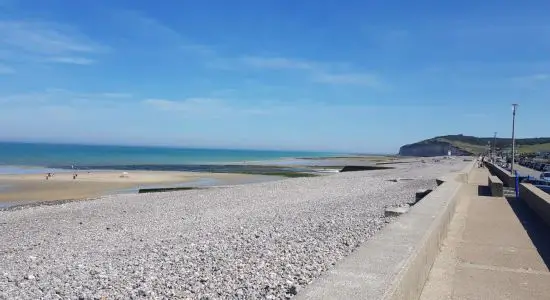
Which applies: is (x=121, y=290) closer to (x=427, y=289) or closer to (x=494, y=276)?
(x=427, y=289)

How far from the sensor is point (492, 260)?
7.10 metres

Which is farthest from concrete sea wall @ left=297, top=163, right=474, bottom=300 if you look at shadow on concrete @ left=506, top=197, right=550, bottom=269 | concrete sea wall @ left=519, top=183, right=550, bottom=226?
concrete sea wall @ left=519, top=183, right=550, bottom=226

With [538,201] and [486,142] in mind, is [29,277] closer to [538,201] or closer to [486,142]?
[538,201]

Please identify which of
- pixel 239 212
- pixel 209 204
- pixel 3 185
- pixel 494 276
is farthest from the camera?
pixel 3 185

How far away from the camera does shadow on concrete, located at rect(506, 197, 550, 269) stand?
7.83m

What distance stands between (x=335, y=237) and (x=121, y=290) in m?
4.49

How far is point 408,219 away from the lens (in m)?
7.40

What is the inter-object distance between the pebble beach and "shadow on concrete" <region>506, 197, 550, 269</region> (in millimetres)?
2854

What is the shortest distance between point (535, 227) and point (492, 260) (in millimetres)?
3655

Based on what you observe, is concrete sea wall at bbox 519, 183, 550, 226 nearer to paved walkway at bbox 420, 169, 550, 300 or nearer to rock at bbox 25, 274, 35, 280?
paved walkway at bbox 420, 169, 550, 300

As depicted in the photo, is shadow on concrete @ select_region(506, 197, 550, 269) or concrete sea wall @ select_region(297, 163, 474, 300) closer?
concrete sea wall @ select_region(297, 163, 474, 300)

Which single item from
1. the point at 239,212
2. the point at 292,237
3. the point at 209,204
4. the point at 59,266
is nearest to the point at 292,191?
the point at 209,204

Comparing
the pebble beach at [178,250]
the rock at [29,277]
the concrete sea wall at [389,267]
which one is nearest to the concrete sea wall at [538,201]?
the pebble beach at [178,250]

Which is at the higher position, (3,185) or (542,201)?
(542,201)
